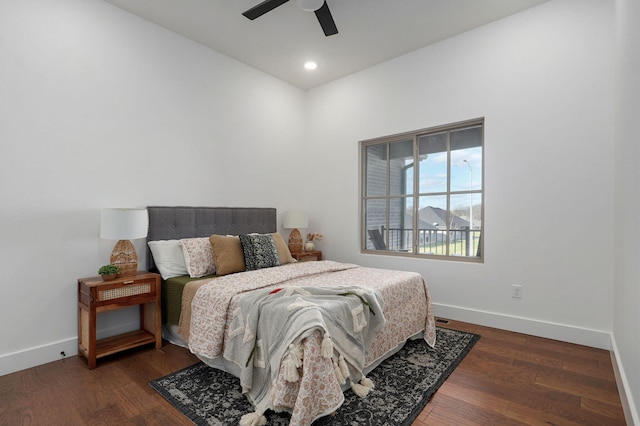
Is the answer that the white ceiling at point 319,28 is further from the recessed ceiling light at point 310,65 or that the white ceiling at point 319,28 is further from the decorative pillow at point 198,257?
the decorative pillow at point 198,257

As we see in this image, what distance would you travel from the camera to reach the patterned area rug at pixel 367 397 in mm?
1837

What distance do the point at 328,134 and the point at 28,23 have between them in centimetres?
323

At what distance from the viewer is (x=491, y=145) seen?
335 centimetres

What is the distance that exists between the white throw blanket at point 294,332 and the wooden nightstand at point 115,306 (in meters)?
1.04

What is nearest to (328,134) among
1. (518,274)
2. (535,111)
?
(535,111)

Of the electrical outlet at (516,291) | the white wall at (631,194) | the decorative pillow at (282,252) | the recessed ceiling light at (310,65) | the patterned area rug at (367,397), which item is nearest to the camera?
the white wall at (631,194)

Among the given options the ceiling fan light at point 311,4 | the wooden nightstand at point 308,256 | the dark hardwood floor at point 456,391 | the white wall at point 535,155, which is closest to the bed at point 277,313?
the dark hardwood floor at point 456,391

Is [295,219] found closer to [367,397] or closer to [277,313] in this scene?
[277,313]

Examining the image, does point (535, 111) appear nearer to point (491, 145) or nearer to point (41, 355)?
point (491, 145)

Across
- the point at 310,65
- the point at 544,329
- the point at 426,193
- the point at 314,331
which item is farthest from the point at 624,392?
→ the point at 310,65

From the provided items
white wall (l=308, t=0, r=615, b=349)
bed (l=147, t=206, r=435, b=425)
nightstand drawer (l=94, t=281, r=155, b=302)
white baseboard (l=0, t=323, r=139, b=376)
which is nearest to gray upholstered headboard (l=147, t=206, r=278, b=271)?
bed (l=147, t=206, r=435, b=425)

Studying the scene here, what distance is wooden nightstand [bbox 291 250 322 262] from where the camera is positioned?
14.0ft

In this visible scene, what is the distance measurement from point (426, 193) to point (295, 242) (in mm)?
1795

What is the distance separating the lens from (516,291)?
320 centimetres
